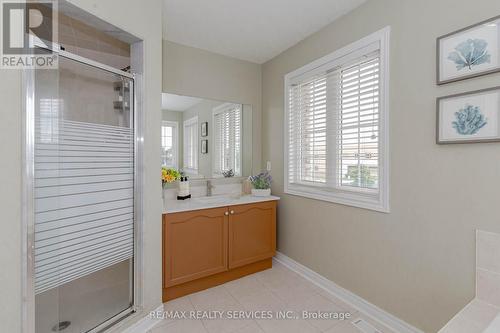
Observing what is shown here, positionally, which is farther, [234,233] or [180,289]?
[234,233]

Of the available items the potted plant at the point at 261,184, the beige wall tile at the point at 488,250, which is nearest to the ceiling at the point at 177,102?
the potted plant at the point at 261,184

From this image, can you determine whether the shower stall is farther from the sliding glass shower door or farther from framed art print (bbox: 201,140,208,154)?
framed art print (bbox: 201,140,208,154)

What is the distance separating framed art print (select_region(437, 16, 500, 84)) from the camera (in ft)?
4.12

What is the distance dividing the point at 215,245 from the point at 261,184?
3.03ft

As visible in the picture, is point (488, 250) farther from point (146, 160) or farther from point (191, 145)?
point (191, 145)

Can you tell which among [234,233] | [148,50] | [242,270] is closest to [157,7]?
[148,50]

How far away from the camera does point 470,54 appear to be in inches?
52.4

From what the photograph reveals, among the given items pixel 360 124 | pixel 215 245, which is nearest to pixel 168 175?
pixel 215 245

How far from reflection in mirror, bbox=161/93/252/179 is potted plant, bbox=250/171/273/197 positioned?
0.76 ft

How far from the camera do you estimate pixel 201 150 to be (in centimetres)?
276

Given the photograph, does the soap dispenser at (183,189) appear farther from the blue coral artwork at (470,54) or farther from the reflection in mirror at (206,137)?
the blue coral artwork at (470,54)

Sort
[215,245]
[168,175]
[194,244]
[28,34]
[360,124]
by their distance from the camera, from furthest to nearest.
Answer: [168,175], [215,245], [194,244], [360,124], [28,34]

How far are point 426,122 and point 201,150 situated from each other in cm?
209

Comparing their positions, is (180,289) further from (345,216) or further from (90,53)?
(90,53)
